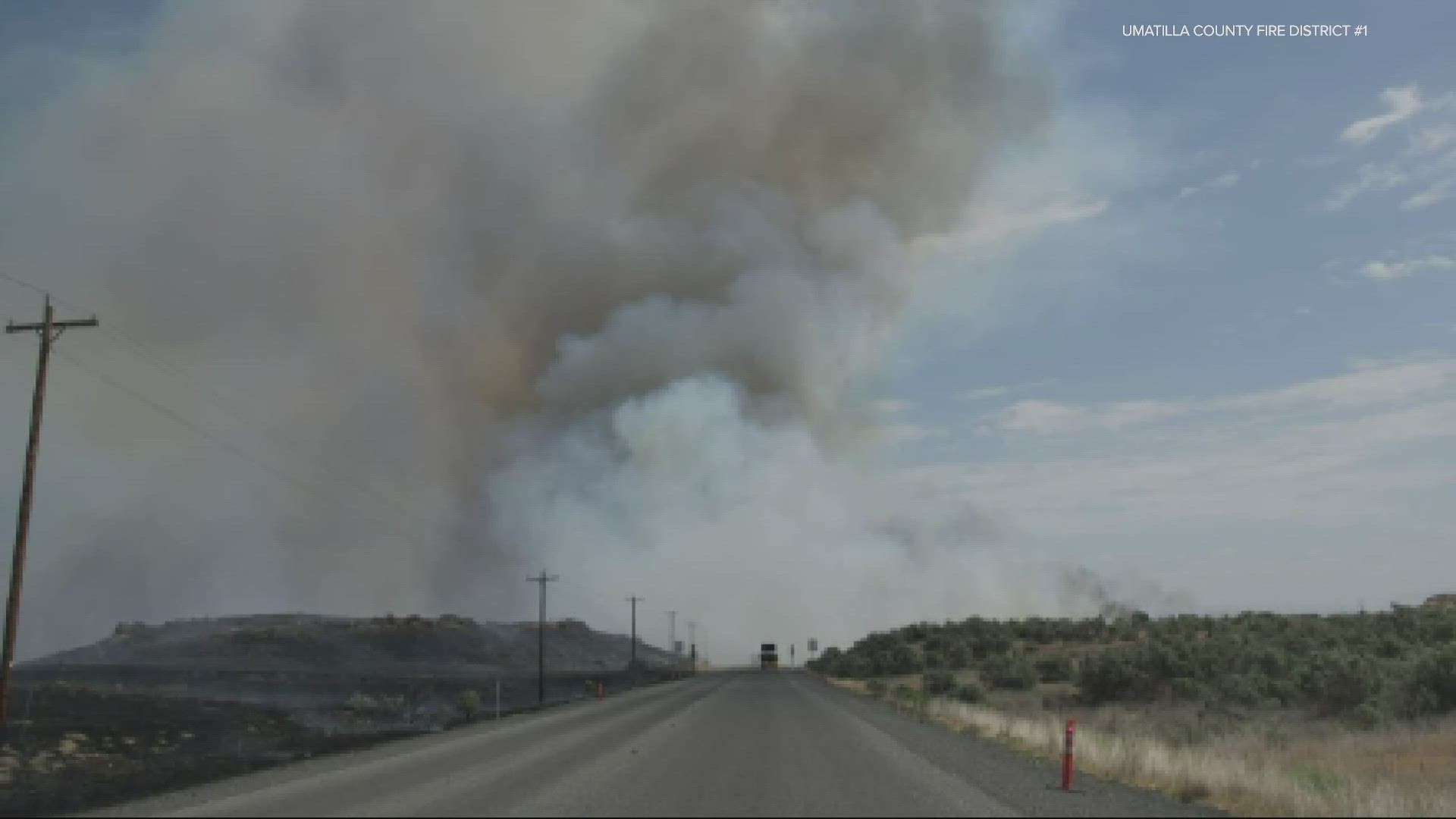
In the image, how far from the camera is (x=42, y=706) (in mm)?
44094

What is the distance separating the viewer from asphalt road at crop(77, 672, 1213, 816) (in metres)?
13.3

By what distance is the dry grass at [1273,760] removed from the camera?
46.9 ft

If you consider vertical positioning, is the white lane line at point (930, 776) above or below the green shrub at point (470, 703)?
above

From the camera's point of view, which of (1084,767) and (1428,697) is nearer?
(1084,767)

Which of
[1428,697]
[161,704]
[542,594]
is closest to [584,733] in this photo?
[1428,697]

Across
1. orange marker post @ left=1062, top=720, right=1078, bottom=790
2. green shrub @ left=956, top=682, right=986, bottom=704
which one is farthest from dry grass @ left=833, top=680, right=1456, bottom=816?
green shrub @ left=956, top=682, right=986, bottom=704

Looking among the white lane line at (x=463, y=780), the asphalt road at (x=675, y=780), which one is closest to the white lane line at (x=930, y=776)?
the asphalt road at (x=675, y=780)

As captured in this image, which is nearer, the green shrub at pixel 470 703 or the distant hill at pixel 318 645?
the green shrub at pixel 470 703

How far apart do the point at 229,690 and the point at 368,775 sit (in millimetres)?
63798

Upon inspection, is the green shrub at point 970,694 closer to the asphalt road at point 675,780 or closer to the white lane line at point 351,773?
the asphalt road at point 675,780

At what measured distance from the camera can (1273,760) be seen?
2145 centimetres

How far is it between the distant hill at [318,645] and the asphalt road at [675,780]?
11219 centimetres

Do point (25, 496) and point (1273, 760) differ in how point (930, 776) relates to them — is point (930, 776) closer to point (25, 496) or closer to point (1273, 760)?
point (1273, 760)

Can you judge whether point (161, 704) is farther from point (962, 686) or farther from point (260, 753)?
point (962, 686)
